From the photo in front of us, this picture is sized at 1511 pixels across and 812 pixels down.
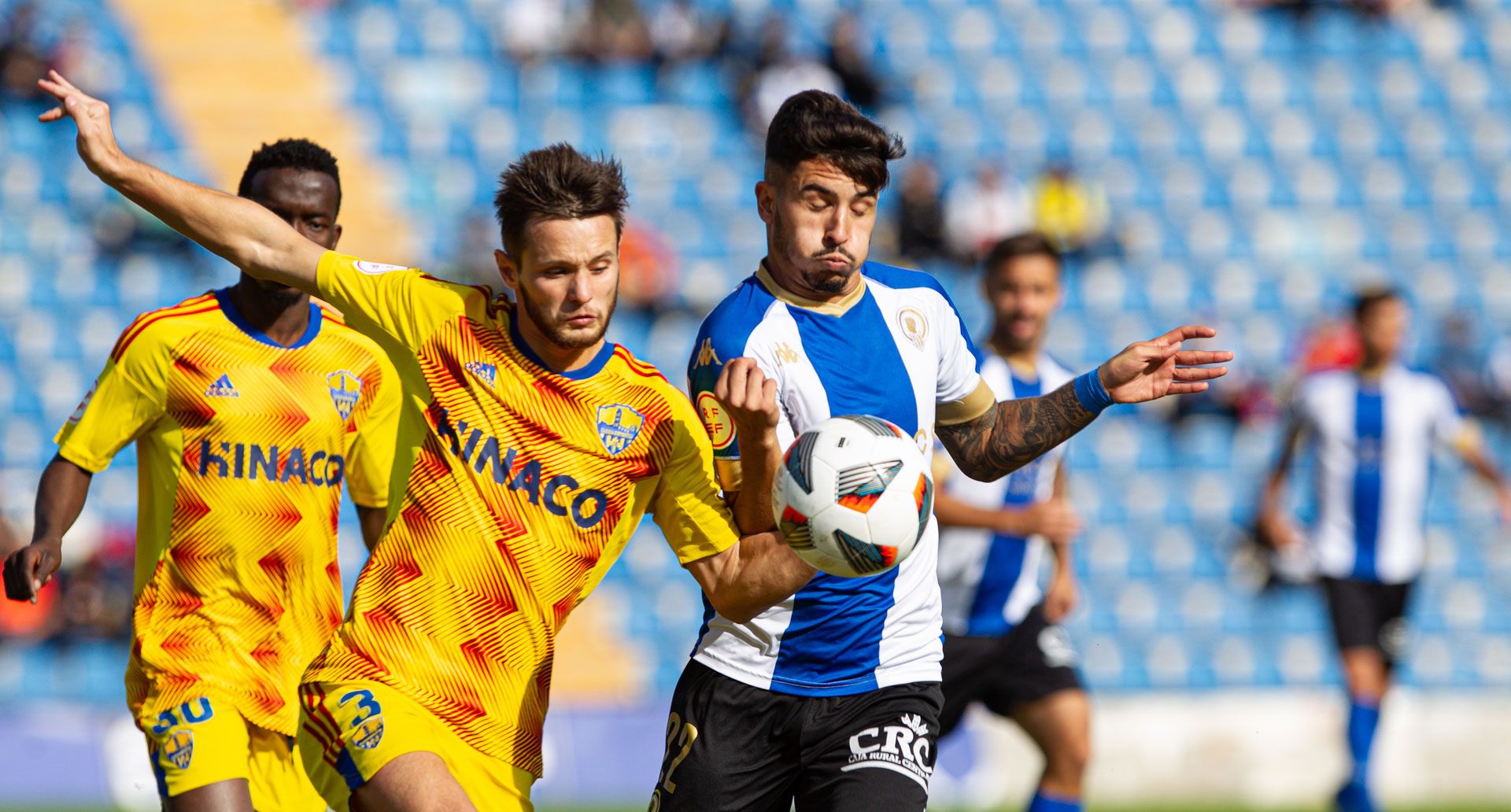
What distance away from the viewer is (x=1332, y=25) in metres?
19.7

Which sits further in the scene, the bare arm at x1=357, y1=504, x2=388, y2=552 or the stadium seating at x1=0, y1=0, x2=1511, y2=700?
the stadium seating at x1=0, y1=0, x2=1511, y2=700

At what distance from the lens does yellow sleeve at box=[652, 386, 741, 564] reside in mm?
4691

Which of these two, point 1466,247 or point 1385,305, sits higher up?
point 1466,247

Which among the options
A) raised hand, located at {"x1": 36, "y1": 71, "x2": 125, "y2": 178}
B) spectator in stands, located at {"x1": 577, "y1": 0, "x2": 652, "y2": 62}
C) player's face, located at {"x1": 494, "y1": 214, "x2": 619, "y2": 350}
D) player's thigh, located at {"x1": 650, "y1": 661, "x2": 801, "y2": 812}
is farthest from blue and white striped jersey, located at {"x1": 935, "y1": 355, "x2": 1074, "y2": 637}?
spectator in stands, located at {"x1": 577, "y1": 0, "x2": 652, "y2": 62}

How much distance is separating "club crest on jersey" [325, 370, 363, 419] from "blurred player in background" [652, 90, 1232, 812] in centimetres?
141

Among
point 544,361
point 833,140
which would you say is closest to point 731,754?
point 544,361

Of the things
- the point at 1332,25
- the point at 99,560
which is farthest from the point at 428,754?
the point at 1332,25

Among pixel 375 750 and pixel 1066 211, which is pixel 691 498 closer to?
pixel 375 750

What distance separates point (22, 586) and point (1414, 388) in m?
8.28

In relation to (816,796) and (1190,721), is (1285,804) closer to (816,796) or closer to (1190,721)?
(1190,721)

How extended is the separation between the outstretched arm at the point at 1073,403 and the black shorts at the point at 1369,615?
18.0ft

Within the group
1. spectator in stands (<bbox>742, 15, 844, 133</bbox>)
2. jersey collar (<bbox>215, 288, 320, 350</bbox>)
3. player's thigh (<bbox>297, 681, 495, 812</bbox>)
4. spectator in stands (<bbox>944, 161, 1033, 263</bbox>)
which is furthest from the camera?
spectator in stands (<bbox>742, 15, 844, 133</bbox>)

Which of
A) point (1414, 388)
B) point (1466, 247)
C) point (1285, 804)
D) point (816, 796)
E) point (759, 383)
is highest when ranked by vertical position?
point (1466, 247)

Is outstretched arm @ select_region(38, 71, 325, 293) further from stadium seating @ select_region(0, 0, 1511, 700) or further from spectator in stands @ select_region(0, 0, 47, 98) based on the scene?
spectator in stands @ select_region(0, 0, 47, 98)
